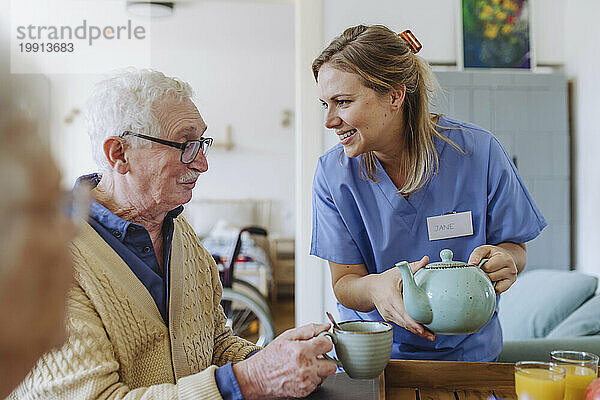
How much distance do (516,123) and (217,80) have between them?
4889 mm

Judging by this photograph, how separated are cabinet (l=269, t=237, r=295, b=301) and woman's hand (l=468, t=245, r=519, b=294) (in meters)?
5.29

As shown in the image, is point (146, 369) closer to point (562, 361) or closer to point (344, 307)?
point (344, 307)

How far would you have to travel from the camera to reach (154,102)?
1.24 m

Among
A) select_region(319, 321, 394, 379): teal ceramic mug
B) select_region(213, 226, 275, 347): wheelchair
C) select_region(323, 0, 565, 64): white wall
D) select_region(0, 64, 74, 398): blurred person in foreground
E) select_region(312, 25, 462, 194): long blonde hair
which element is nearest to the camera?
select_region(0, 64, 74, 398): blurred person in foreground

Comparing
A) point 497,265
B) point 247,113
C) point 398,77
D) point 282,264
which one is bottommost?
point 282,264

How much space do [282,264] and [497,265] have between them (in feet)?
18.0

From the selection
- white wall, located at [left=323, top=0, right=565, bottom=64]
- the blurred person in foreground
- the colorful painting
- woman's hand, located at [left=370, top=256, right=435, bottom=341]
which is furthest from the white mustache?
the colorful painting

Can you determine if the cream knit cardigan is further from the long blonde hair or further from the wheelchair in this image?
the wheelchair

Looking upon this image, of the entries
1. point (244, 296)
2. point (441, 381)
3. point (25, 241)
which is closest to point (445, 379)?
point (441, 381)

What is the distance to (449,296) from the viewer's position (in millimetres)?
1199

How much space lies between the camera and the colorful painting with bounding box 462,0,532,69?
3008 mm

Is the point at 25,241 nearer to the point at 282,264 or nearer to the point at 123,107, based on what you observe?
the point at 123,107

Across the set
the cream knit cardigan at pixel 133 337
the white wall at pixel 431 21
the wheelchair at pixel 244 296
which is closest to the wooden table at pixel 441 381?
the cream knit cardigan at pixel 133 337

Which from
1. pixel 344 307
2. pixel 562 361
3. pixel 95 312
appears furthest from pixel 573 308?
pixel 95 312
